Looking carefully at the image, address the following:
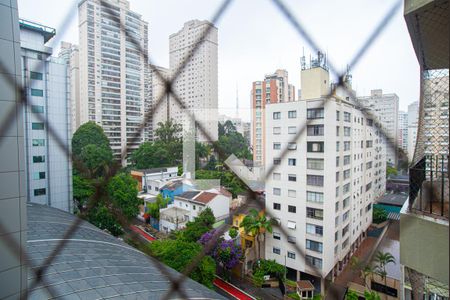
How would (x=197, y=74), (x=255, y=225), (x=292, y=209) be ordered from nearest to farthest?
(x=197, y=74) → (x=292, y=209) → (x=255, y=225)

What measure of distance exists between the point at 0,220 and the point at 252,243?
487cm

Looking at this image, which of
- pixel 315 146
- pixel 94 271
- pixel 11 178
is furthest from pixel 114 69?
pixel 315 146

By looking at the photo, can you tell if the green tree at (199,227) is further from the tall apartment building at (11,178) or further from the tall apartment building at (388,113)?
the tall apartment building at (388,113)

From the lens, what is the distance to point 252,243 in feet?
17.2

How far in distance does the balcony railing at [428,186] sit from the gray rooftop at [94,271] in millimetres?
978

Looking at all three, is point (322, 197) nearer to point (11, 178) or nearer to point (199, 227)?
point (199, 227)

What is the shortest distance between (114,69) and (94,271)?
52.4 inches

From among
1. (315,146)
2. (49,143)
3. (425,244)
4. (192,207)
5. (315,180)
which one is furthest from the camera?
(192,207)

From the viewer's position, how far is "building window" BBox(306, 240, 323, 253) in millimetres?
4184

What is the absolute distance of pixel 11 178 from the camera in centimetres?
83

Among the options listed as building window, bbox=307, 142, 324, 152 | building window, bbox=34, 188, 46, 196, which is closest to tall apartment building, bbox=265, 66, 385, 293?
building window, bbox=307, 142, 324, 152

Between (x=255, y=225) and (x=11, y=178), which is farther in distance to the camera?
(x=255, y=225)

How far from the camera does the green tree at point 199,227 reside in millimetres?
5202

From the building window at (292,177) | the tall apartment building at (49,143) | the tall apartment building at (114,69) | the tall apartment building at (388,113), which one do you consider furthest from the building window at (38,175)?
the tall apartment building at (388,113)
